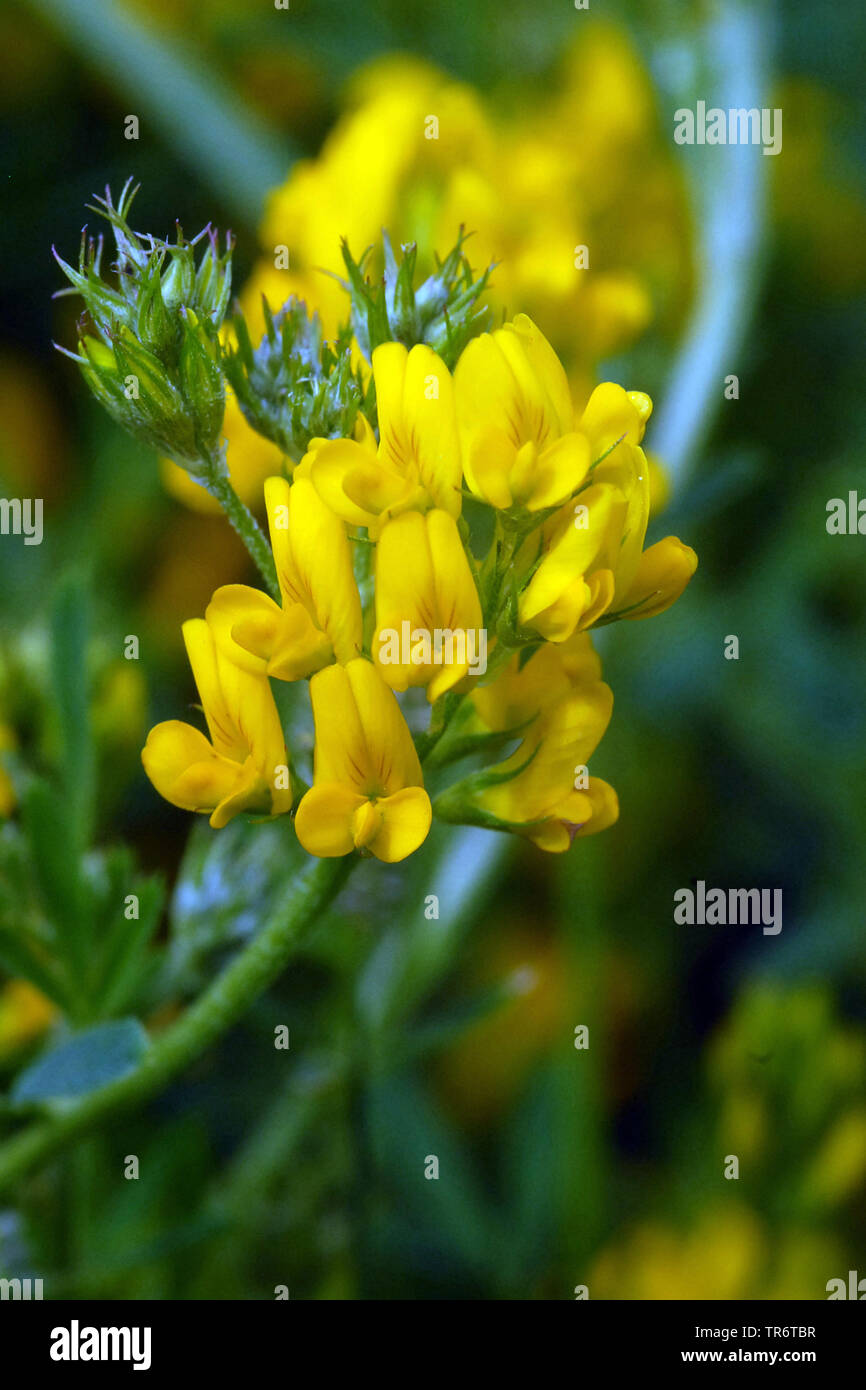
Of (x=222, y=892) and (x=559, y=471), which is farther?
(x=222, y=892)

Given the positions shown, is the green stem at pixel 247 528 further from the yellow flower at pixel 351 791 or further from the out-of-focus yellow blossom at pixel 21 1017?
the out-of-focus yellow blossom at pixel 21 1017

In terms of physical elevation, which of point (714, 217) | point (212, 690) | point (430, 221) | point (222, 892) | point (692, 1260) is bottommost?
point (692, 1260)

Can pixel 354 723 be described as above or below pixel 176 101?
below

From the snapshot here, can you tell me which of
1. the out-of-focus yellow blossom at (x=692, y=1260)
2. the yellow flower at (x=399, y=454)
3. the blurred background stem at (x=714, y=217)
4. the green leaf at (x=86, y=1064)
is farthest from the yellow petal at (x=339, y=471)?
the out-of-focus yellow blossom at (x=692, y=1260)

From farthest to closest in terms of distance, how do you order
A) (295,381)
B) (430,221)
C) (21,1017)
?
(430,221)
(21,1017)
(295,381)

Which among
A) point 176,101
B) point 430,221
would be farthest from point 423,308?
point 176,101

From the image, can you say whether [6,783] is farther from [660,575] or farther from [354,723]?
[660,575]
